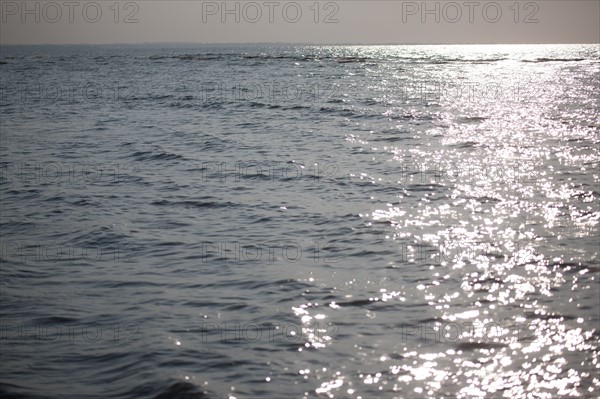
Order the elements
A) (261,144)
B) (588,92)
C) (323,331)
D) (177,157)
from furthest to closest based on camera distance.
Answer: (588,92) < (261,144) < (177,157) < (323,331)

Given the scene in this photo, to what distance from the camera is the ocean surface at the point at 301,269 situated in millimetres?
8914

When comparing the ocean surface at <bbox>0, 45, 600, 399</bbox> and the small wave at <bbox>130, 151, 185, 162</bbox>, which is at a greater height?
the small wave at <bbox>130, 151, 185, 162</bbox>

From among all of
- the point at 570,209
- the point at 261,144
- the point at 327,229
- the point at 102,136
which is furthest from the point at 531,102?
the point at 327,229

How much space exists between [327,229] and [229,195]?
15.6 ft

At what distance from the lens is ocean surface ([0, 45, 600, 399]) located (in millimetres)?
8914

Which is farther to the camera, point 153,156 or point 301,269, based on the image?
point 153,156

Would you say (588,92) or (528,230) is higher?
(588,92)

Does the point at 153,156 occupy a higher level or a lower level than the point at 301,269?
higher

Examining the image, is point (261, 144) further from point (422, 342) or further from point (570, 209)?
A: point (422, 342)

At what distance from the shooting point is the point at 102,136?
34.4 meters

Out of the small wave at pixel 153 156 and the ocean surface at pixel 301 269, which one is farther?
the small wave at pixel 153 156

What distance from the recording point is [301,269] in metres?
13.1

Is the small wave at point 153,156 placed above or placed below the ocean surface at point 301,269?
above

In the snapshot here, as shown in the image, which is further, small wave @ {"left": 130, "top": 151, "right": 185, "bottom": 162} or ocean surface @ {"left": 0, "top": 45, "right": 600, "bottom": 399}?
small wave @ {"left": 130, "top": 151, "right": 185, "bottom": 162}
